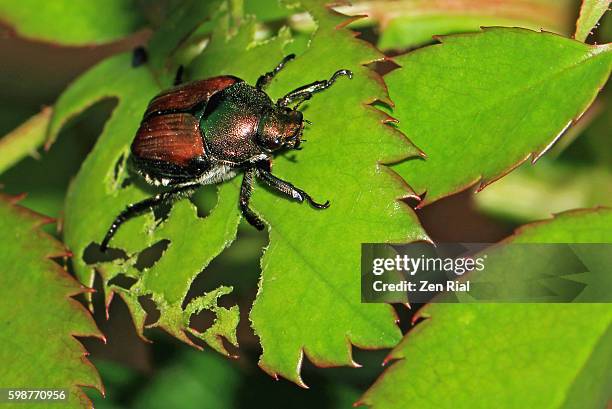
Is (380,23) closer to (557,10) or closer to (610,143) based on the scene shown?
(557,10)

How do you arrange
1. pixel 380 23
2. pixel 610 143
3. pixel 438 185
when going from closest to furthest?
pixel 438 185, pixel 610 143, pixel 380 23

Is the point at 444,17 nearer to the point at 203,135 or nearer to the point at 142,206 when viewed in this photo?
the point at 203,135

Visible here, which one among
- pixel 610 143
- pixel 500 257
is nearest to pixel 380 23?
pixel 610 143

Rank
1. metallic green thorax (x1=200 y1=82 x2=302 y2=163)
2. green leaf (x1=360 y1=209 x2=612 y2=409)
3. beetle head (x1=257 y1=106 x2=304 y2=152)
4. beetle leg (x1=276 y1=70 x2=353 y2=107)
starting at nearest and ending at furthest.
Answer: green leaf (x1=360 y1=209 x2=612 y2=409), beetle leg (x1=276 y1=70 x2=353 y2=107), beetle head (x1=257 y1=106 x2=304 y2=152), metallic green thorax (x1=200 y1=82 x2=302 y2=163)

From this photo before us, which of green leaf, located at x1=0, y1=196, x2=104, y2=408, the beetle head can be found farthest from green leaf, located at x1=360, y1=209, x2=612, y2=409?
green leaf, located at x1=0, y1=196, x2=104, y2=408

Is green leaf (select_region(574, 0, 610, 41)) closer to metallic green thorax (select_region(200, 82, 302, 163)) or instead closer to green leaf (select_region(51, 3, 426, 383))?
green leaf (select_region(51, 3, 426, 383))

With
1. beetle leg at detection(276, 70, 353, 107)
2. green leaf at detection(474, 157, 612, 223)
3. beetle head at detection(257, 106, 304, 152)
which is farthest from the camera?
green leaf at detection(474, 157, 612, 223)
